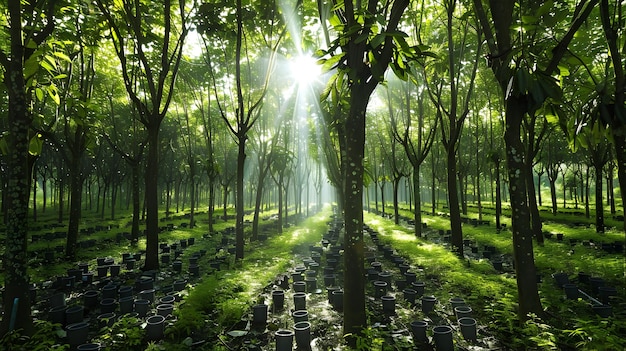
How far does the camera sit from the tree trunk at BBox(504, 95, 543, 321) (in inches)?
225

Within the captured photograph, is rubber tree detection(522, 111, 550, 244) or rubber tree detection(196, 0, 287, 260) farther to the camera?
rubber tree detection(522, 111, 550, 244)

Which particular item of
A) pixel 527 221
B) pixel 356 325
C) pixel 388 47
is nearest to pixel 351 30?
pixel 388 47

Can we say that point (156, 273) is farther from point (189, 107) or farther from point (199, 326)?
point (189, 107)

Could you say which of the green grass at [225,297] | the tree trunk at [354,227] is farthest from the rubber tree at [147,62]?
the tree trunk at [354,227]

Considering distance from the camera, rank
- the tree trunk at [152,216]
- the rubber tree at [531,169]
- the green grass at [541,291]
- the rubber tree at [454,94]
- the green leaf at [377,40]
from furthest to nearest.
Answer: the rubber tree at [531,169], the rubber tree at [454,94], the tree trunk at [152,216], the green grass at [541,291], the green leaf at [377,40]

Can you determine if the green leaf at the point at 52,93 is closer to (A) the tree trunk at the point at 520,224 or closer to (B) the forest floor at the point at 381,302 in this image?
(B) the forest floor at the point at 381,302

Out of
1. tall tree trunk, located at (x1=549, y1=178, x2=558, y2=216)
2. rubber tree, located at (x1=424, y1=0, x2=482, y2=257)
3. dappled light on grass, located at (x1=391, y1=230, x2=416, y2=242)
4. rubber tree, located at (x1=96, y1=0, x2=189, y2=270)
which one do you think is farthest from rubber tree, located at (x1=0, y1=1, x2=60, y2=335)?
tall tree trunk, located at (x1=549, y1=178, x2=558, y2=216)

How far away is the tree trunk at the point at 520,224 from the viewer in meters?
5.72

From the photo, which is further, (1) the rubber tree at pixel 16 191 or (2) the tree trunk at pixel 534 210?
(2) the tree trunk at pixel 534 210

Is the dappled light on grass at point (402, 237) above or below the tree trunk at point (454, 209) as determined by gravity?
below

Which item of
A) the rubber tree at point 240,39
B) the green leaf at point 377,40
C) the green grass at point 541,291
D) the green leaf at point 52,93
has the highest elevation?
the rubber tree at point 240,39

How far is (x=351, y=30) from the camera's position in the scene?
3223mm

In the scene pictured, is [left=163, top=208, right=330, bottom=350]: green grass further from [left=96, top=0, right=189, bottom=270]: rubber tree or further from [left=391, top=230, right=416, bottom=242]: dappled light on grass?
[left=391, top=230, right=416, bottom=242]: dappled light on grass

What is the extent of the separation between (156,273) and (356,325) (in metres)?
7.69
